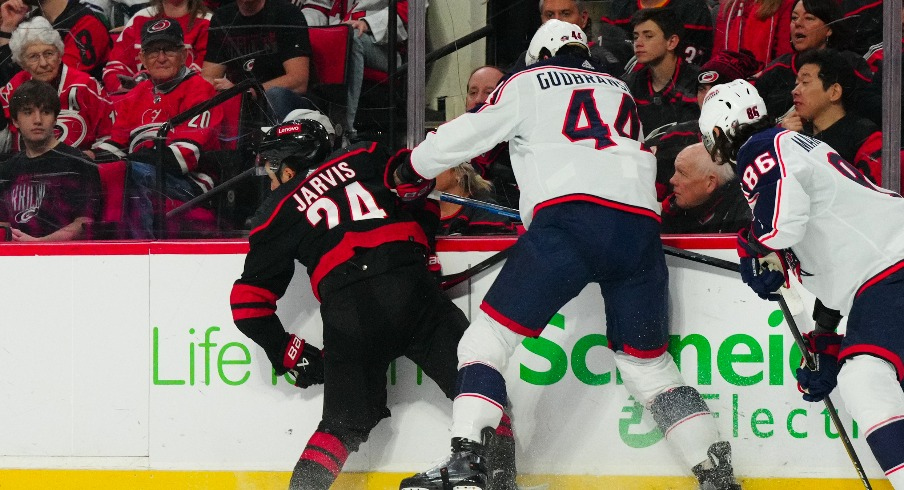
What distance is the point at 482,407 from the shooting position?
299 cm

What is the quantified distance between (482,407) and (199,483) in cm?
116

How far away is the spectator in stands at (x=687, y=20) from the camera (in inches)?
142

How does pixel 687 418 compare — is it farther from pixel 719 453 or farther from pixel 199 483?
pixel 199 483

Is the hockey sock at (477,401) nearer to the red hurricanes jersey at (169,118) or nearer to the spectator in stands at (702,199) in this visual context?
the spectator in stands at (702,199)

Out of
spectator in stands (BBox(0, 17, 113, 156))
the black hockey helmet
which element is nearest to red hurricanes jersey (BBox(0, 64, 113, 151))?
spectator in stands (BBox(0, 17, 113, 156))

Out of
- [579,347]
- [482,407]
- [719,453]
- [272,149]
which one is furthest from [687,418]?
[272,149]

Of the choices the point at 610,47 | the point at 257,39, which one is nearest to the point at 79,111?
the point at 257,39

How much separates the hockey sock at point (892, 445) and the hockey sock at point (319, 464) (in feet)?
4.85

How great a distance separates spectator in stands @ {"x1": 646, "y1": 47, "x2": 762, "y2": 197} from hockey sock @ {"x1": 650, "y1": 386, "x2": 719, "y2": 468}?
26.5 inches

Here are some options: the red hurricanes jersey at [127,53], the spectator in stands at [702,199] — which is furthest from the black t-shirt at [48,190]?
the spectator in stands at [702,199]

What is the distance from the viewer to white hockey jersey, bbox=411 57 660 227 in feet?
10.1

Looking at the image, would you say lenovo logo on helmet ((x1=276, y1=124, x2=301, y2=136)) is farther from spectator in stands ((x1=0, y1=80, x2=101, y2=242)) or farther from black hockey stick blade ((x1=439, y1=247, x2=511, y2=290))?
spectator in stands ((x1=0, y1=80, x2=101, y2=242))

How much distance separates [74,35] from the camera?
3.98 m

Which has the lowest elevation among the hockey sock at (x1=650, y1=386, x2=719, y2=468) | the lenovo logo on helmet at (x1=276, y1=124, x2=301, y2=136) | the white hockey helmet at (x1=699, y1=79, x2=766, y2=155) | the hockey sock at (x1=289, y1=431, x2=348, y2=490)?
the hockey sock at (x1=289, y1=431, x2=348, y2=490)
